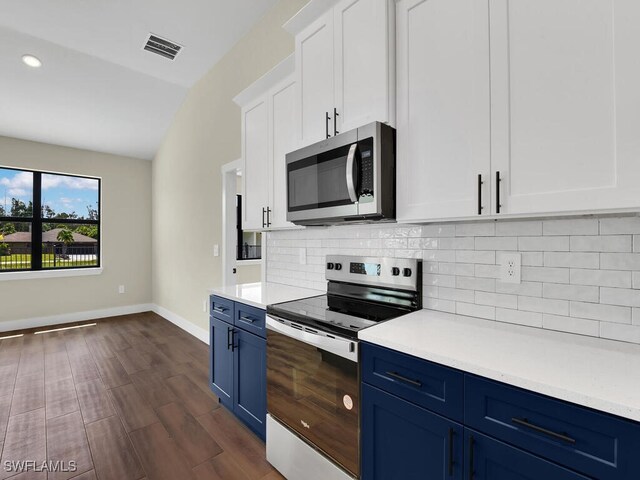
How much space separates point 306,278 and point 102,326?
4015mm

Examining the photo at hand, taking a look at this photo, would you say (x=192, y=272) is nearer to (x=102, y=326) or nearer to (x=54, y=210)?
(x=102, y=326)

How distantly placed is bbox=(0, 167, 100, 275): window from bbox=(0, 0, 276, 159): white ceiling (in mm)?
642

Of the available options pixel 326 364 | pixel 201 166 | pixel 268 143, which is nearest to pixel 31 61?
pixel 201 166

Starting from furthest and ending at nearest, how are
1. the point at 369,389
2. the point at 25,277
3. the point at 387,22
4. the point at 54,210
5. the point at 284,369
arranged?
the point at 54,210 < the point at 25,277 < the point at 284,369 < the point at 387,22 < the point at 369,389

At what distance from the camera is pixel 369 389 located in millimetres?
1247

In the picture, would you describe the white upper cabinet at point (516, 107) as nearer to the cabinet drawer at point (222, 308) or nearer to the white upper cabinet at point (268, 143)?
the white upper cabinet at point (268, 143)

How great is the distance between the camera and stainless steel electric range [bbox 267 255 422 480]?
1341 millimetres

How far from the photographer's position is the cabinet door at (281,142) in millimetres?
2137

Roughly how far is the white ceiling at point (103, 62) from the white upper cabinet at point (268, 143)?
1132mm

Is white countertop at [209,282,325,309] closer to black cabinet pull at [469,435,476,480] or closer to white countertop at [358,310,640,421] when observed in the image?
white countertop at [358,310,640,421]

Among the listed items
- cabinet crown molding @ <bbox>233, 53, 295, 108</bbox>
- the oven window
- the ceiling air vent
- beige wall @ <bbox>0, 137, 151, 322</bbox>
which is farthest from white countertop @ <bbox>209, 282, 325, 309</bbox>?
beige wall @ <bbox>0, 137, 151, 322</bbox>

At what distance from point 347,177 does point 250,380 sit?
143 centimetres

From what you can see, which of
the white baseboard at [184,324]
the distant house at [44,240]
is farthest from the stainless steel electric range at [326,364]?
the distant house at [44,240]

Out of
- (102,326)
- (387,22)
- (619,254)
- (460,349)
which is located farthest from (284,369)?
(102,326)
